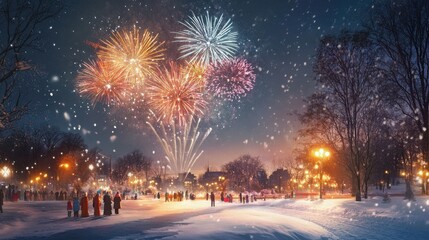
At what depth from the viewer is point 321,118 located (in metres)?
38.0

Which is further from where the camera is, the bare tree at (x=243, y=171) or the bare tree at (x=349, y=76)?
the bare tree at (x=243, y=171)

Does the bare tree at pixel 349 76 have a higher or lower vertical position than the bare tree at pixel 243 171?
higher

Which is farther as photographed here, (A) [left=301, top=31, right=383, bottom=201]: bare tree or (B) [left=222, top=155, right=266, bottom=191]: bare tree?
(B) [left=222, top=155, right=266, bottom=191]: bare tree

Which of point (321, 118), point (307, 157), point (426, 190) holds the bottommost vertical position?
point (426, 190)

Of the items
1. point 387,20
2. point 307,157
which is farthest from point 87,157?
point 387,20

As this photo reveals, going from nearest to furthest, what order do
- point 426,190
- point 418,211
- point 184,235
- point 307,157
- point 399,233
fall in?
point 184,235, point 399,233, point 418,211, point 307,157, point 426,190

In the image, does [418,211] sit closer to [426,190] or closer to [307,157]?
[307,157]

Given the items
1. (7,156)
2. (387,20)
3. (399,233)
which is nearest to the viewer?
(399,233)

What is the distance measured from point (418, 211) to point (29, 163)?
78.4 meters

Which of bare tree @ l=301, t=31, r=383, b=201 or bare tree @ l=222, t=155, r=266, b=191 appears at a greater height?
bare tree @ l=301, t=31, r=383, b=201

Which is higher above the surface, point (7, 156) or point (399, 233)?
point (7, 156)

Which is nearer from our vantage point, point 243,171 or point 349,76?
point 349,76

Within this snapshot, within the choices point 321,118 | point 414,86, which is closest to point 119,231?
point 414,86

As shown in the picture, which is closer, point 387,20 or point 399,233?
point 399,233
